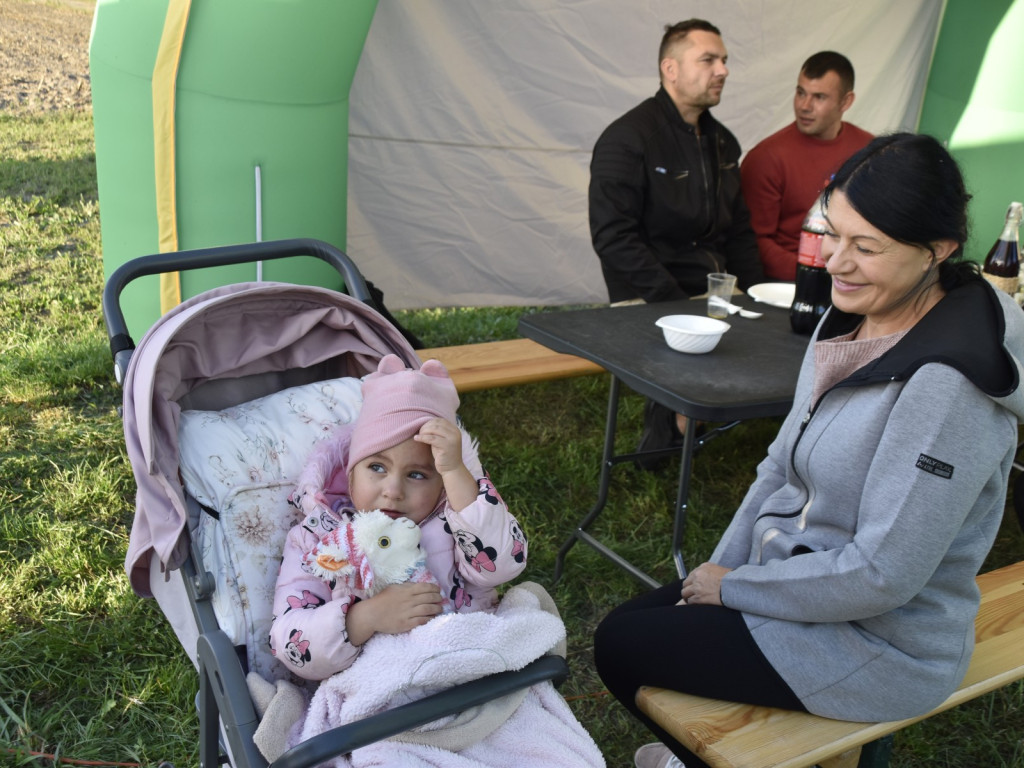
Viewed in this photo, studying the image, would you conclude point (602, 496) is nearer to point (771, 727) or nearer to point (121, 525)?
point (771, 727)

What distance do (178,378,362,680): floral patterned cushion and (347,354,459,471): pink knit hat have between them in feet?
0.63

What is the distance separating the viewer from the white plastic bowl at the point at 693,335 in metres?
2.78

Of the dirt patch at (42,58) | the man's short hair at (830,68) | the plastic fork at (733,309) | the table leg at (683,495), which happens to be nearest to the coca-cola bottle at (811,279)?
the plastic fork at (733,309)

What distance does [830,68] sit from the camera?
174 inches

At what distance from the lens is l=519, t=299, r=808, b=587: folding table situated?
248 cm

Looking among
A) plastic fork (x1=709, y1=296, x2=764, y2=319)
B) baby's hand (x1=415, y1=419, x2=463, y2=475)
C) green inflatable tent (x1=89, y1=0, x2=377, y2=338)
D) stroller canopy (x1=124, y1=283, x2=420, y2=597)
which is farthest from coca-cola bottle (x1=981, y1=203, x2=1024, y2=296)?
green inflatable tent (x1=89, y1=0, x2=377, y2=338)

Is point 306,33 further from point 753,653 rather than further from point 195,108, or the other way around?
point 753,653

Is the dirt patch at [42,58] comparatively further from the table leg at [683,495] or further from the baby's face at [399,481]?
the baby's face at [399,481]

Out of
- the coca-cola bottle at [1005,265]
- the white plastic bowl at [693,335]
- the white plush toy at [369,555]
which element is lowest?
the white plush toy at [369,555]

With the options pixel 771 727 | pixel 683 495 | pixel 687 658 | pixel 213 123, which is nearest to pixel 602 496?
pixel 683 495

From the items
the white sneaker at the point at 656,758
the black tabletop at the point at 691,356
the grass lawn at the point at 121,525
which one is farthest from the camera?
the grass lawn at the point at 121,525

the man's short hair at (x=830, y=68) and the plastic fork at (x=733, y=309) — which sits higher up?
the man's short hair at (x=830, y=68)

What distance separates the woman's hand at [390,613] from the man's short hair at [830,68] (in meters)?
3.73

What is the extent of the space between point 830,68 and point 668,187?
1.16 m
